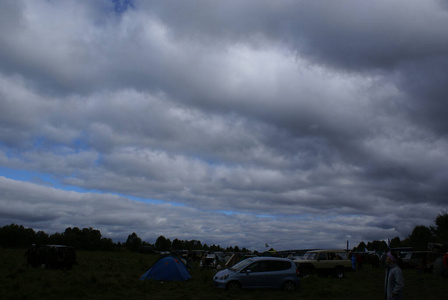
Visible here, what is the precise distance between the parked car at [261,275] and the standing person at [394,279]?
27.8 feet

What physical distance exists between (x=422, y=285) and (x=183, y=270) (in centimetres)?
1391

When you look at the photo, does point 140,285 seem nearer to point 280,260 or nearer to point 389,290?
point 280,260

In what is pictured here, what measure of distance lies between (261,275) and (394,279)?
8.81 m

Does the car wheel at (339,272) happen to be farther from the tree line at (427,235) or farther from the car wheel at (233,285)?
the tree line at (427,235)

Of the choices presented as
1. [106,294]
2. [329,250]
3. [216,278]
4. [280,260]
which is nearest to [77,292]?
[106,294]

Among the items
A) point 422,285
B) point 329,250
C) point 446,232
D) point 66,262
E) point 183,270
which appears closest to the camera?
point 422,285

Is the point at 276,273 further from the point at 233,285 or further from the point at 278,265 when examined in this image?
the point at 233,285

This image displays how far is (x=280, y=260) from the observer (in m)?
16.8

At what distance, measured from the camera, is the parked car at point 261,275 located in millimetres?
16016

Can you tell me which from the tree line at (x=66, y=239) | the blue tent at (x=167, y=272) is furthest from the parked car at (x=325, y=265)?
the tree line at (x=66, y=239)

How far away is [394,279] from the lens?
8047 mm

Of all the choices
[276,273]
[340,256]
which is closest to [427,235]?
[340,256]

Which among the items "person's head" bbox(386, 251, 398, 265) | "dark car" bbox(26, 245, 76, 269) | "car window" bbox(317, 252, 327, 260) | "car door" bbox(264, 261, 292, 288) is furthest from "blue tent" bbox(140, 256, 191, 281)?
"person's head" bbox(386, 251, 398, 265)

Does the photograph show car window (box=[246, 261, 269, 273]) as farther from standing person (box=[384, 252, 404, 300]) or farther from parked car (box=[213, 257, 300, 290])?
standing person (box=[384, 252, 404, 300])
